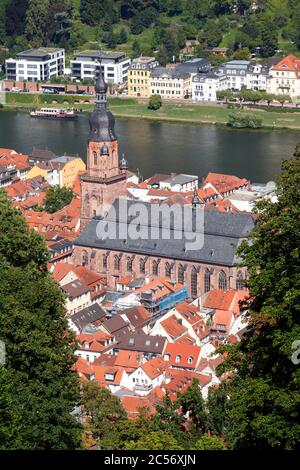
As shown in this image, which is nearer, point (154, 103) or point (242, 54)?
point (154, 103)

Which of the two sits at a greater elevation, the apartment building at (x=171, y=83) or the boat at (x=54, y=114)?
the apartment building at (x=171, y=83)

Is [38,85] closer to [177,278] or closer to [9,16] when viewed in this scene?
[9,16]

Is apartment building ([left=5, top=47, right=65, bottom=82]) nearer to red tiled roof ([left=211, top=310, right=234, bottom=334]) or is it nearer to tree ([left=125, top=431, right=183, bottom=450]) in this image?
red tiled roof ([left=211, top=310, right=234, bottom=334])

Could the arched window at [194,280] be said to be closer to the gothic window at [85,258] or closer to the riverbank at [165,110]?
the gothic window at [85,258]

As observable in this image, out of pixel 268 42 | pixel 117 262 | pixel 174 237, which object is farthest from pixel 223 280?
pixel 268 42

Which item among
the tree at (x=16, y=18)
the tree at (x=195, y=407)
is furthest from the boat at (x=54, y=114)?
the tree at (x=195, y=407)

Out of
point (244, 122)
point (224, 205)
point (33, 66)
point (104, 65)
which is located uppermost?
point (104, 65)

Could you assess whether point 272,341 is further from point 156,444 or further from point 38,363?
point 38,363
